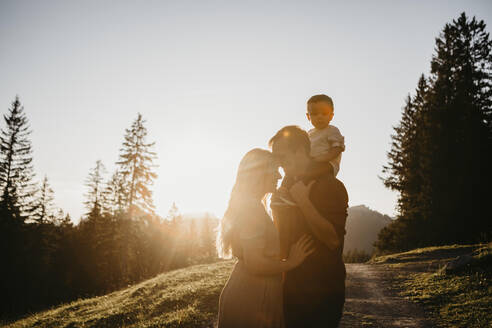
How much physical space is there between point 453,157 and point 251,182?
26756 millimetres

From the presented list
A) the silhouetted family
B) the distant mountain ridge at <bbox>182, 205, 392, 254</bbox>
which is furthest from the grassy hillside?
the distant mountain ridge at <bbox>182, 205, 392, 254</bbox>

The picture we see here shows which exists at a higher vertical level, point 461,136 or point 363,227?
point 461,136

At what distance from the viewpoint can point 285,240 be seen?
2.95 metres

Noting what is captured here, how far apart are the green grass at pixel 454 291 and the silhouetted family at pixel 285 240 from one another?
746cm

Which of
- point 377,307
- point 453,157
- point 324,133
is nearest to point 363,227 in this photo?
point 453,157

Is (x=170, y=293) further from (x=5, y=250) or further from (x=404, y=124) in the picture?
(x=404, y=124)

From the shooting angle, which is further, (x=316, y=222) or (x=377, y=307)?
(x=377, y=307)

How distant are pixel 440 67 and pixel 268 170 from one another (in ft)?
106

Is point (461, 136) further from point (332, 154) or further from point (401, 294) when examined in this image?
point (332, 154)

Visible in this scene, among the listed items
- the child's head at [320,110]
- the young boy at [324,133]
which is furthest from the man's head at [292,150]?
the child's head at [320,110]

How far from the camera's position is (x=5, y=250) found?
32.8 metres

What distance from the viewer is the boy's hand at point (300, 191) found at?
9.11 feet

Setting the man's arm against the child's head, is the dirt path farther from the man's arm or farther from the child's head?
the man's arm

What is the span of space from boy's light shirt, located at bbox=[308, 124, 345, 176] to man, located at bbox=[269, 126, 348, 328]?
1.54 meters
